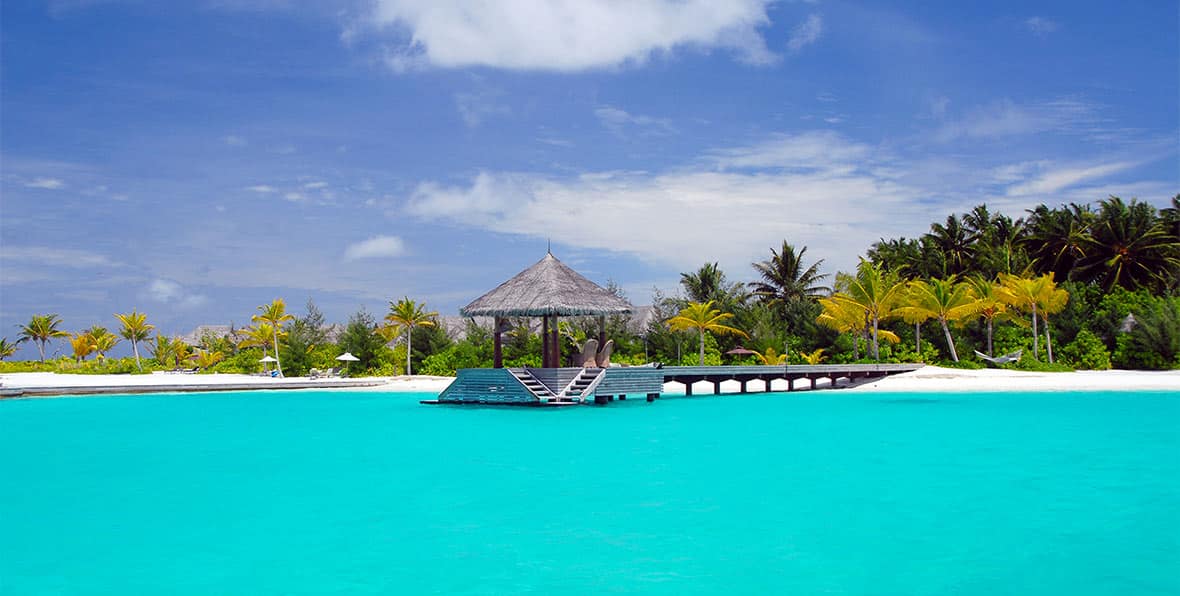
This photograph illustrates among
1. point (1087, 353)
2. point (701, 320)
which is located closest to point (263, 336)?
point (701, 320)

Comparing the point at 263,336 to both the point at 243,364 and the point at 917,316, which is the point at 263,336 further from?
the point at 917,316

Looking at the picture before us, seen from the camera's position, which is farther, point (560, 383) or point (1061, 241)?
point (1061, 241)

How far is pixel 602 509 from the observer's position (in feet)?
32.1

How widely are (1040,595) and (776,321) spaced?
34230 millimetres

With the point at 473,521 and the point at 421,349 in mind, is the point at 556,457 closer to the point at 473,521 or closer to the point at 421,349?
the point at 473,521

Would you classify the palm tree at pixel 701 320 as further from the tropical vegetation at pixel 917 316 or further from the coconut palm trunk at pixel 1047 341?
the coconut palm trunk at pixel 1047 341

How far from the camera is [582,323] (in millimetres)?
39594

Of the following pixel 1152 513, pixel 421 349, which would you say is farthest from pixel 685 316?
pixel 1152 513

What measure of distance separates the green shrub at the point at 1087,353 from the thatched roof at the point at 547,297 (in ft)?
63.1

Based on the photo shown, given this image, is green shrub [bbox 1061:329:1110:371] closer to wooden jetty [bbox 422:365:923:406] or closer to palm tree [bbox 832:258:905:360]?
palm tree [bbox 832:258:905:360]

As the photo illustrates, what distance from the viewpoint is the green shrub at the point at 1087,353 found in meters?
34.6

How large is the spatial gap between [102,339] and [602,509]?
189 ft

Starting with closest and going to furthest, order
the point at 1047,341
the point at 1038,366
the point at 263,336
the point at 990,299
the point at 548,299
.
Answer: the point at 548,299, the point at 1038,366, the point at 1047,341, the point at 990,299, the point at 263,336

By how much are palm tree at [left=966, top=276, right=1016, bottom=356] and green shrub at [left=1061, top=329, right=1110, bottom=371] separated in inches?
105
